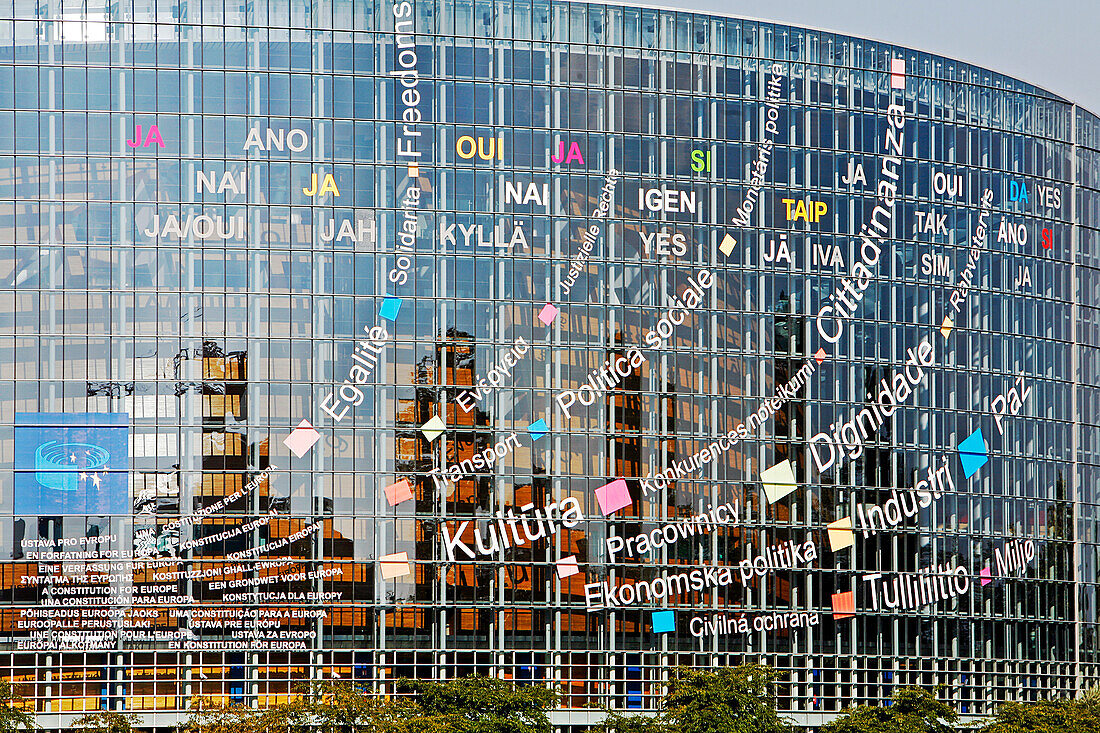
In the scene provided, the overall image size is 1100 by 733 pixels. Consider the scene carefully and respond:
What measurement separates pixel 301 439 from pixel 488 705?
1883cm

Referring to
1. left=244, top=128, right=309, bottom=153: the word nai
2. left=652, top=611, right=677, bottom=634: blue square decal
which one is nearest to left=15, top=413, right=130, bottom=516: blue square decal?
left=244, top=128, right=309, bottom=153: the word nai

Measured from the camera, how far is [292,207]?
301 ft

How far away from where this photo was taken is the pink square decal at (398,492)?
3595 inches

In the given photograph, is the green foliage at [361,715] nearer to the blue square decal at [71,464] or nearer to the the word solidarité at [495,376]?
the blue square decal at [71,464]

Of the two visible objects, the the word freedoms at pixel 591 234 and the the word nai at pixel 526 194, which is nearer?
the the word nai at pixel 526 194

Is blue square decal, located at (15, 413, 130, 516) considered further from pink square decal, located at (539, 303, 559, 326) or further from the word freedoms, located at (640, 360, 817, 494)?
the word freedoms, located at (640, 360, 817, 494)

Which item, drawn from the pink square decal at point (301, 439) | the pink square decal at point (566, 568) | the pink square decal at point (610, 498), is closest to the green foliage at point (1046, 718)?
the pink square decal at point (610, 498)

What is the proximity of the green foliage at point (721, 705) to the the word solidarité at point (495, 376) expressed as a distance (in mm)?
19354

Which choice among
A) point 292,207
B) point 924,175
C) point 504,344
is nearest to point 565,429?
point 504,344

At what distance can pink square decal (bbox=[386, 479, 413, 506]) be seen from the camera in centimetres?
9131

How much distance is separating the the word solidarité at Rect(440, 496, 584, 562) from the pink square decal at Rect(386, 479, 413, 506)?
2.51 metres

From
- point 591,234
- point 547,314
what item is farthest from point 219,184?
point 591,234

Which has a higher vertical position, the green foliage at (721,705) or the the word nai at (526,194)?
the the word nai at (526,194)

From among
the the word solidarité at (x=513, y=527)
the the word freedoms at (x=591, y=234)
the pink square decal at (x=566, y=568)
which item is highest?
the the word freedoms at (x=591, y=234)
